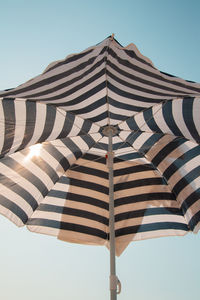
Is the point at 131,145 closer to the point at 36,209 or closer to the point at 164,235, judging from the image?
the point at 164,235

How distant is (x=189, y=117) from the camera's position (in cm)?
306

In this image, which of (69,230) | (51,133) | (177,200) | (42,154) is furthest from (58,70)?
(177,200)

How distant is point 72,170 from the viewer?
12.1ft

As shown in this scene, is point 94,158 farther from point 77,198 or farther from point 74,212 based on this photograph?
point 74,212

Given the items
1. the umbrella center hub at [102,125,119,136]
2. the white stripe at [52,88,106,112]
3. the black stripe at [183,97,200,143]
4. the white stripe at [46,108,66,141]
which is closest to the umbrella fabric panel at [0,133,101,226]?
the white stripe at [46,108,66,141]

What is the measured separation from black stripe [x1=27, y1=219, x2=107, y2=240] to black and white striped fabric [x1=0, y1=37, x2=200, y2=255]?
0.04ft

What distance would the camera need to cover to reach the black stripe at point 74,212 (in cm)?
345

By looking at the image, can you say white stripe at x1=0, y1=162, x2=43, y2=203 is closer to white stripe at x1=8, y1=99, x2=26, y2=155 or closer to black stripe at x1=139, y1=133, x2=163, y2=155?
white stripe at x1=8, y1=99, x2=26, y2=155

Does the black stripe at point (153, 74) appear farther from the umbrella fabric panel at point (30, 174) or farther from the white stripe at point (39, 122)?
the umbrella fabric panel at point (30, 174)

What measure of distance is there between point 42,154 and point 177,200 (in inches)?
65.6

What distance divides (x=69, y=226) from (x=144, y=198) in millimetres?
952

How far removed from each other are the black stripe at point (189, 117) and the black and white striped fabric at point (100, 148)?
0.4 inches

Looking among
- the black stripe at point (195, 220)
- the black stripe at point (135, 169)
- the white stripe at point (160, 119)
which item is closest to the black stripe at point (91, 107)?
the white stripe at point (160, 119)

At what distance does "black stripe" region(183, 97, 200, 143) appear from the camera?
290 centimetres
